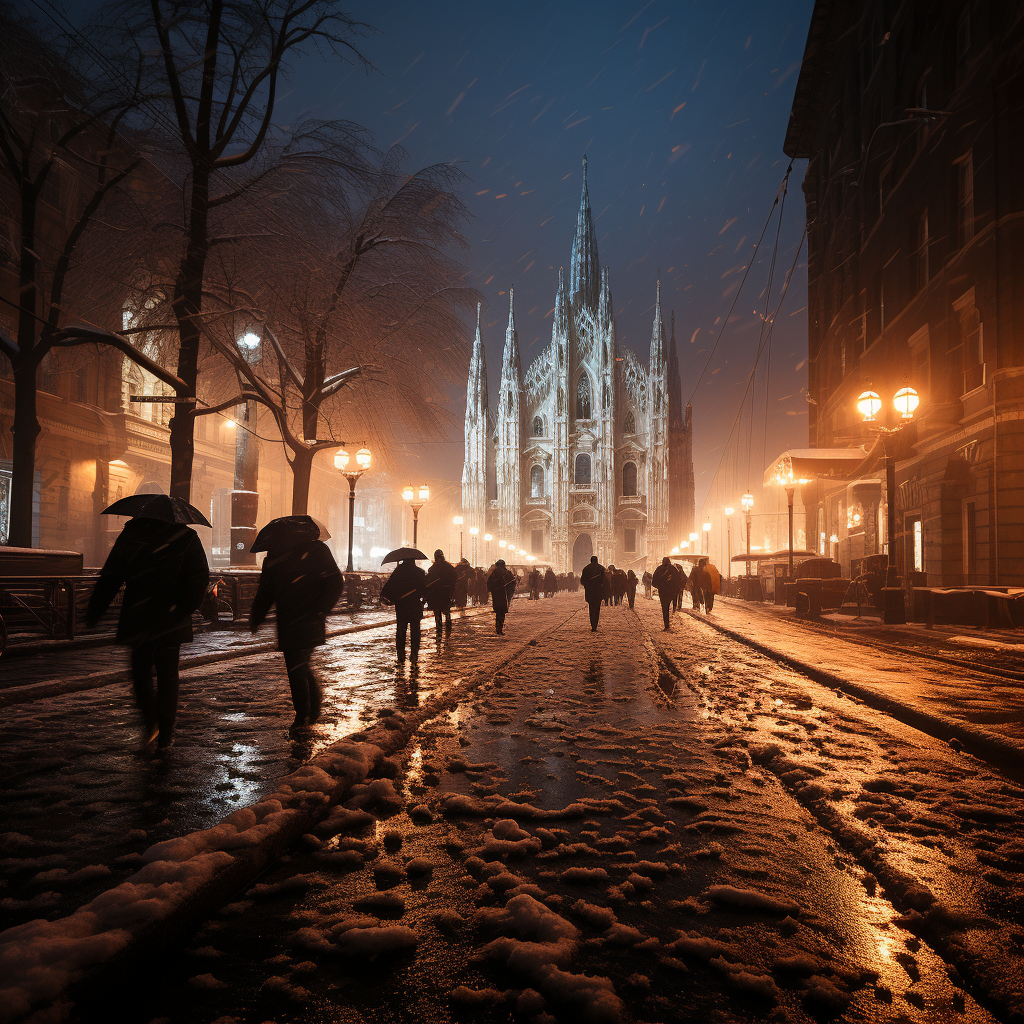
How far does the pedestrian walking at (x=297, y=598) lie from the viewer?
17.6 ft

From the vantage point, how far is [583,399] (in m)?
73.8

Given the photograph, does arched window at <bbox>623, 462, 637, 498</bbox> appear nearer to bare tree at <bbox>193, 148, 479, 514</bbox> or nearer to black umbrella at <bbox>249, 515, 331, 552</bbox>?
bare tree at <bbox>193, 148, 479, 514</bbox>

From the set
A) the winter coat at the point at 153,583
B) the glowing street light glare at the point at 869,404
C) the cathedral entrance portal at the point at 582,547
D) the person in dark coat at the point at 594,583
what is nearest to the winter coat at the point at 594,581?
the person in dark coat at the point at 594,583

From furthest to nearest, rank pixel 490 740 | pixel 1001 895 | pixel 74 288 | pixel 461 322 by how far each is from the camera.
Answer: pixel 461 322 < pixel 74 288 < pixel 490 740 < pixel 1001 895

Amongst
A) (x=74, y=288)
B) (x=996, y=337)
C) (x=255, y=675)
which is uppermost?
(x=74, y=288)

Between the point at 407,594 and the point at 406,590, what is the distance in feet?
0.21

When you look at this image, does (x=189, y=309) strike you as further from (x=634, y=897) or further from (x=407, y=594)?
(x=634, y=897)

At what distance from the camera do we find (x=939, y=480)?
57.7ft

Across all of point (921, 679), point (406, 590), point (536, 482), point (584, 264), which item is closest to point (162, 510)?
point (406, 590)

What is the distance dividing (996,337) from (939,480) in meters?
3.84

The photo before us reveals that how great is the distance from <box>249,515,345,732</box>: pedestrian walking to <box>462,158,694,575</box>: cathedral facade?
6398 cm

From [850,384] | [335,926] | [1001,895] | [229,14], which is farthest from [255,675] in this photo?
[850,384]

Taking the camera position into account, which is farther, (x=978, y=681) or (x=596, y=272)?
(x=596, y=272)

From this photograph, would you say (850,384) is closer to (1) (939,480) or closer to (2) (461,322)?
(1) (939,480)
